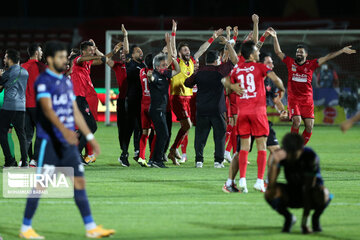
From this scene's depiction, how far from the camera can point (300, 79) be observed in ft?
51.5

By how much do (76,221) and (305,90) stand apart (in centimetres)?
827

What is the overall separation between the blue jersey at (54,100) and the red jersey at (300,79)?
8682 mm

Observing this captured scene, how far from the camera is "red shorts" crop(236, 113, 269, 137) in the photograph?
10617 mm

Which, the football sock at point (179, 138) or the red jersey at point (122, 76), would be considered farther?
the football sock at point (179, 138)

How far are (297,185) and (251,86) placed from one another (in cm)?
296

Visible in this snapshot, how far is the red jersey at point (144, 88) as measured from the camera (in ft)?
47.7

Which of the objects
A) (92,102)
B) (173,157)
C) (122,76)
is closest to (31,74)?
(92,102)

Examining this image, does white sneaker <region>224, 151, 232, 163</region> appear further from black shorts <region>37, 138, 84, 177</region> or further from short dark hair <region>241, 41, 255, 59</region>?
black shorts <region>37, 138, 84, 177</region>

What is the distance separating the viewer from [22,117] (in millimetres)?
13930

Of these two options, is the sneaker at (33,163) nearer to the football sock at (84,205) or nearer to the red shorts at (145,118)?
the red shorts at (145,118)

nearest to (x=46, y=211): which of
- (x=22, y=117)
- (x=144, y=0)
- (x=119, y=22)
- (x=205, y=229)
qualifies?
(x=205, y=229)

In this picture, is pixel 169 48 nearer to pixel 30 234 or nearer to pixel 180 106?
pixel 180 106

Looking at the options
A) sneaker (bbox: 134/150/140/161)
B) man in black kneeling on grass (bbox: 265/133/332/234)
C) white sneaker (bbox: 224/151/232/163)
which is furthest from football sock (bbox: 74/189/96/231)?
white sneaker (bbox: 224/151/232/163)

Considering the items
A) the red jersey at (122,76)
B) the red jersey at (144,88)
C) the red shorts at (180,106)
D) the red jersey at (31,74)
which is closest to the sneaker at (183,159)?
the red shorts at (180,106)
